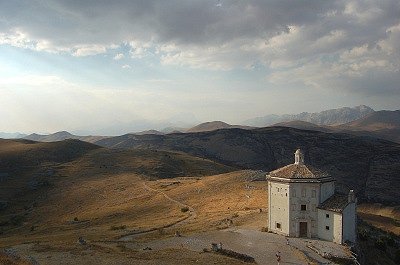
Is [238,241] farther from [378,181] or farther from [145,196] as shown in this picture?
[378,181]

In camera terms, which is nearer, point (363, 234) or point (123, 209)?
point (363, 234)

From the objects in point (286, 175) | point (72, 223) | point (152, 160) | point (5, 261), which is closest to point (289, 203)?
point (286, 175)

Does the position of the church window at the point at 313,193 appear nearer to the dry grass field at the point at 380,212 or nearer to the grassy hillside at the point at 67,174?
the grassy hillside at the point at 67,174

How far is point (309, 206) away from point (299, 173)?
12.8 feet

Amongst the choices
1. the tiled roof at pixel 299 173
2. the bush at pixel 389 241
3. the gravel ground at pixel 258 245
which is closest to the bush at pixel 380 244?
the bush at pixel 389 241

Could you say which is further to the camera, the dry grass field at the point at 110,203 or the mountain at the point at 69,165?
the mountain at the point at 69,165

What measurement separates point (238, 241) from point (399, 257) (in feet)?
89.5

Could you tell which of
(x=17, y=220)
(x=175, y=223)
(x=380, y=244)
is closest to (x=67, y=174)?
(x=17, y=220)

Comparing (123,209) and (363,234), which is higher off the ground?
(363,234)

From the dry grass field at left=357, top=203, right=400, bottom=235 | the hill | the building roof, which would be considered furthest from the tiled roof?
the hill

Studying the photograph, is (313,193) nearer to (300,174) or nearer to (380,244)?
(300,174)

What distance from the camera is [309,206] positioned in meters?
43.7

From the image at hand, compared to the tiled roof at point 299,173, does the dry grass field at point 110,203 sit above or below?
below

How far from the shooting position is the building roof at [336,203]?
41.8 metres
